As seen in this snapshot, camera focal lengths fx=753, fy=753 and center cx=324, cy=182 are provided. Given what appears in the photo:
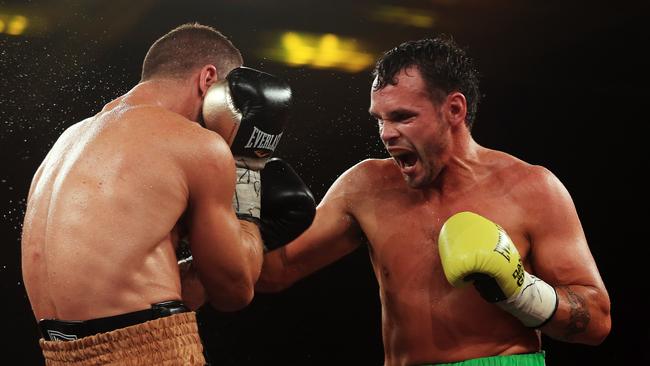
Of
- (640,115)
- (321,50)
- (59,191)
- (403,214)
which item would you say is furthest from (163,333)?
(640,115)

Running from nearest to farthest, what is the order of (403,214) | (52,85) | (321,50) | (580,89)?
(403,214) < (52,85) < (321,50) < (580,89)

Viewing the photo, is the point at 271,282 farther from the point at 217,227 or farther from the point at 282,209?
the point at 217,227

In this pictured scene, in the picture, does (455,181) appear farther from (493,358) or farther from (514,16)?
(514,16)

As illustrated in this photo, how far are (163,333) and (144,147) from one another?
37cm

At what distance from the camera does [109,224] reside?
1.46 m

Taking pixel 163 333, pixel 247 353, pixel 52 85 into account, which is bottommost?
pixel 247 353

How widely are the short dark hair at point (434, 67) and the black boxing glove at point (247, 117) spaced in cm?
43

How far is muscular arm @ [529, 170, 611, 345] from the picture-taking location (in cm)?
188

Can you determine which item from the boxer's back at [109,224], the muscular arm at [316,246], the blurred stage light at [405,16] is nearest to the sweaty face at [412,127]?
the muscular arm at [316,246]

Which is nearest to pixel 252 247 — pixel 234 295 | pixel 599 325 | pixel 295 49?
pixel 234 295

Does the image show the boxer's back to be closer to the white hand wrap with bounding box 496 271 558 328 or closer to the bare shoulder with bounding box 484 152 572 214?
the white hand wrap with bounding box 496 271 558 328

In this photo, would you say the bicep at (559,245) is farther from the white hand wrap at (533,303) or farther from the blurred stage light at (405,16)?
the blurred stage light at (405,16)

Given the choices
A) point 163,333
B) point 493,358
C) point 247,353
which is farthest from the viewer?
point 247,353

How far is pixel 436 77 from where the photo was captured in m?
2.11
